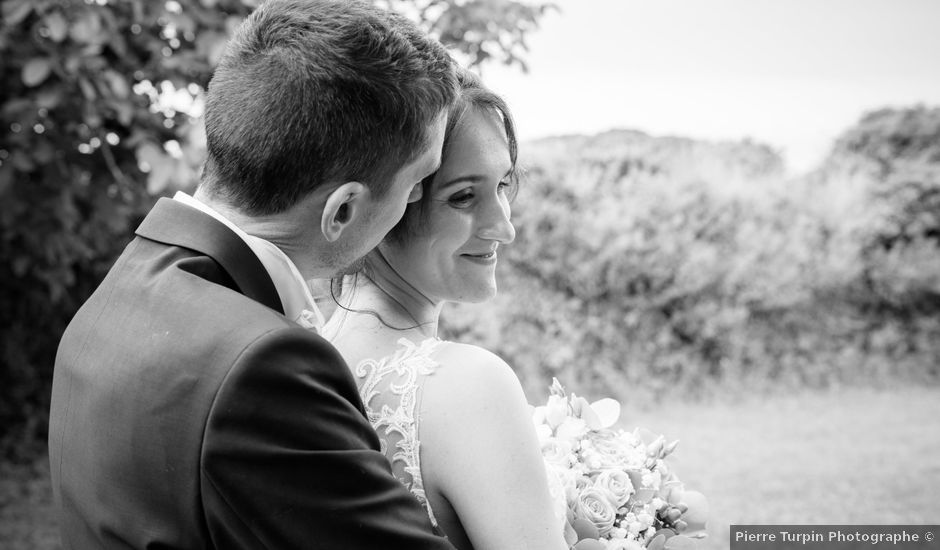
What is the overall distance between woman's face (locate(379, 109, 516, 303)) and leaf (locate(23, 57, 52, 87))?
2.64 metres

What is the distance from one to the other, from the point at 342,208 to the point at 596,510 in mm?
1104

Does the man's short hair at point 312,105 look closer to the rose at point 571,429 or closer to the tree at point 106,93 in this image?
the rose at point 571,429

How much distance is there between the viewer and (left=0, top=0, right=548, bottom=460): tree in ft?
13.7

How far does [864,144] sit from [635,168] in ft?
14.1

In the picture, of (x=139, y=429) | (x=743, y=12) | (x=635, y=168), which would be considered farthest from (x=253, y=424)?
(x=743, y=12)

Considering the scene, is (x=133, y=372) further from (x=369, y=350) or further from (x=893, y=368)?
(x=893, y=368)

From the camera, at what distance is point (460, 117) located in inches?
82.8

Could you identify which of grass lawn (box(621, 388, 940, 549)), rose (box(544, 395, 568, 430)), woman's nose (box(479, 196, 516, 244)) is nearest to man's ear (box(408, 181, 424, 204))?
woman's nose (box(479, 196, 516, 244))

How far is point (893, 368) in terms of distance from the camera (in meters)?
11.3

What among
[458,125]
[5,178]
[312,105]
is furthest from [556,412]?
[5,178]

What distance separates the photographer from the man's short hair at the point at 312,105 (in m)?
1.46

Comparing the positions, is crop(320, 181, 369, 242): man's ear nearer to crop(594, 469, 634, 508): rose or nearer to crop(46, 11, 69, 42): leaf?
crop(594, 469, 634, 508): rose

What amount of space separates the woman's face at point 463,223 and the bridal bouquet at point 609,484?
0.47m

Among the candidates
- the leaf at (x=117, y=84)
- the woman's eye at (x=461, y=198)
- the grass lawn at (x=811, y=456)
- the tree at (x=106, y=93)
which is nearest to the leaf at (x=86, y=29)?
the tree at (x=106, y=93)
